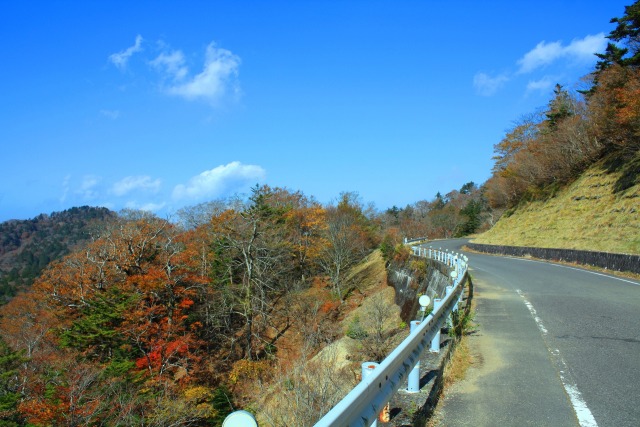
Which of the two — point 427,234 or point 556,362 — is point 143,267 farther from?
point 427,234

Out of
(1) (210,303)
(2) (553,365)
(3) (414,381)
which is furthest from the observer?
(1) (210,303)

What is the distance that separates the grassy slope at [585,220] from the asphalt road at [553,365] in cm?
1544

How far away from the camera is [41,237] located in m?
167

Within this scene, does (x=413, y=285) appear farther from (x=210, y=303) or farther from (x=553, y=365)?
(x=553, y=365)

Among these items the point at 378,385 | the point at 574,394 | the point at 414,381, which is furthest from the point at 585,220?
the point at 378,385

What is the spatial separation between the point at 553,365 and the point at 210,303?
3010 cm

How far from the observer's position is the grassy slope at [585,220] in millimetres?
25484

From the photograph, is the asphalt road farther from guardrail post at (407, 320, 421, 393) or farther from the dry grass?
guardrail post at (407, 320, 421, 393)

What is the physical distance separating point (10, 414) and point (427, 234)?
82.7 meters

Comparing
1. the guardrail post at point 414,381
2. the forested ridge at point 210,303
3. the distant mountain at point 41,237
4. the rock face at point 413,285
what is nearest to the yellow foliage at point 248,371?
the forested ridge at point 210,303

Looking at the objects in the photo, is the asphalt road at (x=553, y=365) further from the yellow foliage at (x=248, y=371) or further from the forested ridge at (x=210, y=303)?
the yellow foliage at (x=248, y=371)

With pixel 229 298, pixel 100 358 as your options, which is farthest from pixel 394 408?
pixel 229 298

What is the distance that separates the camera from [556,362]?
6.31 metres

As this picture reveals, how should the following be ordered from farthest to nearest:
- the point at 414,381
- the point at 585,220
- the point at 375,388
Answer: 1. the point at 585,220
2. the point at 414,381
3. the point at 375,388
